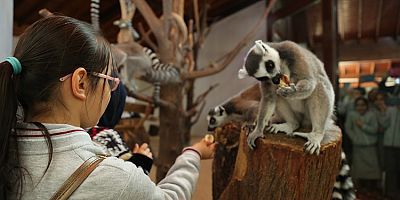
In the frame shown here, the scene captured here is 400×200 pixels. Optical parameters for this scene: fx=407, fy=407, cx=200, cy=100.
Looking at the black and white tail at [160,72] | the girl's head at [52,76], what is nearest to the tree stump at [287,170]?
the girl's head at [52,76]

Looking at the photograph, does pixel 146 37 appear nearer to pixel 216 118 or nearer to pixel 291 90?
pixel 216 118

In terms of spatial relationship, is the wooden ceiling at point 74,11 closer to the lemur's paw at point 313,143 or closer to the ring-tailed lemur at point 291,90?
the ring-tailed lemur at point 291,90

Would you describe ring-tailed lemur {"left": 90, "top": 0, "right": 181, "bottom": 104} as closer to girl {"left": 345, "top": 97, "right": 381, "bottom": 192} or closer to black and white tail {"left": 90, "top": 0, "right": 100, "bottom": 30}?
black and white tail {"left": 90, "top": 0, "right": 100, "bottom": 30}

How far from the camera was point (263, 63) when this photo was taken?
1.28m

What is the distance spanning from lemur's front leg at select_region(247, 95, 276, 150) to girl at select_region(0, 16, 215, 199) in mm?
559

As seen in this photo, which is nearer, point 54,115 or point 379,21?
point 54,115

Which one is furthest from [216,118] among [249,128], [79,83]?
[79,83]

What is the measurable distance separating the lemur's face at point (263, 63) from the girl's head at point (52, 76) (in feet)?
1.91

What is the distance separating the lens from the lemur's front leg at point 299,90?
1253 millimetres

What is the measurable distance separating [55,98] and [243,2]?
3.86 meters

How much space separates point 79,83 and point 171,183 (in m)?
0.34

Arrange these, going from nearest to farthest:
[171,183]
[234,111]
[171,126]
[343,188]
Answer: [171,183], [343,188], [234,111], [171,126]

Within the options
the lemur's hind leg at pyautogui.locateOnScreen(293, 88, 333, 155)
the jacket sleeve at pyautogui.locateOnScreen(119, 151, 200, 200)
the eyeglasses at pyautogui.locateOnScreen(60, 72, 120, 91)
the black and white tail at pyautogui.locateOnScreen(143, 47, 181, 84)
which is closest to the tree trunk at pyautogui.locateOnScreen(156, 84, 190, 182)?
the black and white tail at pyautogui.locateOnScreen(143, 47, 181, 84)

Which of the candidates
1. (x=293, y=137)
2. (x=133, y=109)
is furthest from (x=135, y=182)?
(x=133, y=109)
